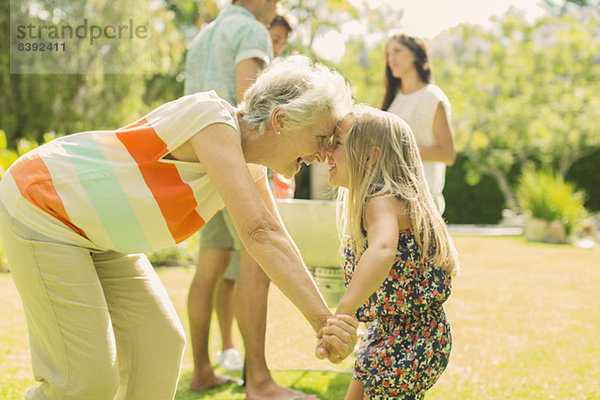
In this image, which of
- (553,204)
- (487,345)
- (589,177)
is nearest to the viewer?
(487,345)

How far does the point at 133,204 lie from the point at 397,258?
0.91m

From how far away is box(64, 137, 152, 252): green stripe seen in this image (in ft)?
5.56

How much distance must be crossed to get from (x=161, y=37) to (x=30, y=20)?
341 cm

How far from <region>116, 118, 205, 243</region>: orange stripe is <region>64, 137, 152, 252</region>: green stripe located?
0.08 meters

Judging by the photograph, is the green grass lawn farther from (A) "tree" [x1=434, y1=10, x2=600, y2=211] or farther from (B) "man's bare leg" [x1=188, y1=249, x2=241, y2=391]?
(A) "tree" [x1=434, y1=10, x2=600, y2=211]

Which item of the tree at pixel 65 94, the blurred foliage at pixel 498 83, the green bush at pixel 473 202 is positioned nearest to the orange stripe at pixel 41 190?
the tree at pixel 65 94

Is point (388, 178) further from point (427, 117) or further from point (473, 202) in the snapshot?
point (473, 202)

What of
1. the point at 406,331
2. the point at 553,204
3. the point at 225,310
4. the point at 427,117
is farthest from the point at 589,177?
the point at 406,331

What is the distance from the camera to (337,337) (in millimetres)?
1644

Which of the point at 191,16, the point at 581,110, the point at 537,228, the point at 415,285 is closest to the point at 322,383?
the point at 415,285

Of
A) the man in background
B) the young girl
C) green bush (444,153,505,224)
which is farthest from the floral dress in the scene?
green bush (444,153,505,224)

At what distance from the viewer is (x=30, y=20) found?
963 cm

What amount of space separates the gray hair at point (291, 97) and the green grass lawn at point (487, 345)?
129 centimetres

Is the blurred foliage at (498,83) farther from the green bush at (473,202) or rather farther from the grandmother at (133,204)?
the grandmother at (133,204)
